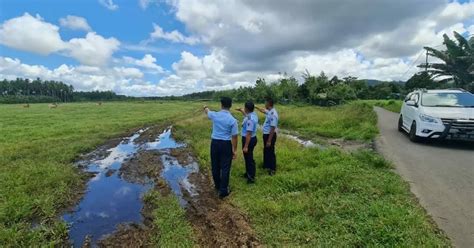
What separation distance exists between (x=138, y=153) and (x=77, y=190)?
15.1ft

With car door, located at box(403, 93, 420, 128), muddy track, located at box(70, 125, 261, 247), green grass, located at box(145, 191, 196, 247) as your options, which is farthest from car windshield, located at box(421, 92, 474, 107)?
green grass, located at box(145, 191, 196, 247)

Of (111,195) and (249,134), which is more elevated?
(249,134)

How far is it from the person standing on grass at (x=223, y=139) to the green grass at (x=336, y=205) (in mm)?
479

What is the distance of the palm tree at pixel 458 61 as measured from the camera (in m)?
26.6

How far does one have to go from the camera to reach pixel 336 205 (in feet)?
18.4

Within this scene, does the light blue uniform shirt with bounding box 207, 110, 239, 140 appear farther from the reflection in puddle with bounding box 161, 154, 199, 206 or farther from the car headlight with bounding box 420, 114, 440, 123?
the car headlight with bounding box 420, 114, 440, 123

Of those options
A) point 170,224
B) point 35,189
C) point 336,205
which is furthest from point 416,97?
point 35,189

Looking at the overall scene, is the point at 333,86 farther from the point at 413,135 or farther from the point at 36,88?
the point at 36,88

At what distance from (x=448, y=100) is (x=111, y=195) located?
11.2 m

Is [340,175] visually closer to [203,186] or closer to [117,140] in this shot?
[203,186]

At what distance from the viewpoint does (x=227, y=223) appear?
5.38 metres

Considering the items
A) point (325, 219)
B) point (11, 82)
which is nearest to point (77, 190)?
point (325, 219)

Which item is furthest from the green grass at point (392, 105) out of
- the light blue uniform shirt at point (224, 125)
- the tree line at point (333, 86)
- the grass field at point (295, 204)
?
the light blue uniform shirt at point (224, 125)

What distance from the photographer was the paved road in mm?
4766
